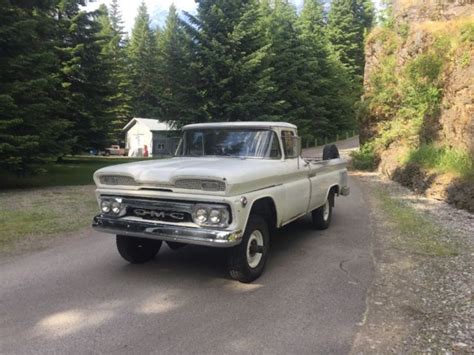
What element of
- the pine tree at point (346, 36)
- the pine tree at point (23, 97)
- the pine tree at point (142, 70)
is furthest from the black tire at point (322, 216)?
the pine tree at point (142, 70)

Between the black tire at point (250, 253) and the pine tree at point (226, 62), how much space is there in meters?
14.9

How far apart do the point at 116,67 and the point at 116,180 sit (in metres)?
20.9

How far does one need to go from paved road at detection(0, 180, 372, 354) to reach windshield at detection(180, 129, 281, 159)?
1.56m

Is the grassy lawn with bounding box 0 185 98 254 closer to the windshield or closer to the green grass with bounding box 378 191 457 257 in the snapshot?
the windshield

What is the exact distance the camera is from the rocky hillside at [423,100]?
495 inches

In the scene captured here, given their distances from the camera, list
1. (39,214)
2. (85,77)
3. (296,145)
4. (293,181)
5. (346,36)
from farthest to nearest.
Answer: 1. (346,36)
2. (85,77)
3. (39,214)
4. (296,145)
5. (293,181)

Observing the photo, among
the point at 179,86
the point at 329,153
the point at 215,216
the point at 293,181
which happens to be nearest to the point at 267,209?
the point at 293,181

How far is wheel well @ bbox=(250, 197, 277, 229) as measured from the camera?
217 inches

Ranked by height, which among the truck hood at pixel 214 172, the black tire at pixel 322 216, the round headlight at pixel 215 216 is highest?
the truck hood at pixel 214 172

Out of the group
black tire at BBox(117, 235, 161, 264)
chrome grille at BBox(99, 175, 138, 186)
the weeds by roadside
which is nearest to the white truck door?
the weeds by roadside

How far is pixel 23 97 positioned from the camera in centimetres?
1304

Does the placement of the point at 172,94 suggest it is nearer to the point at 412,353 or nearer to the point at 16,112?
the point at 16,112

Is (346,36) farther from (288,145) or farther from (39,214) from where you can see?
(288,145)

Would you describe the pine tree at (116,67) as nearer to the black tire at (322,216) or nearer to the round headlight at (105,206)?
the black tire at (322,216)
